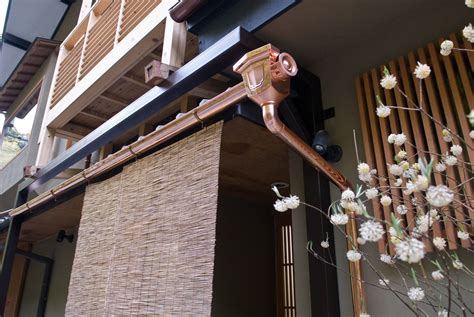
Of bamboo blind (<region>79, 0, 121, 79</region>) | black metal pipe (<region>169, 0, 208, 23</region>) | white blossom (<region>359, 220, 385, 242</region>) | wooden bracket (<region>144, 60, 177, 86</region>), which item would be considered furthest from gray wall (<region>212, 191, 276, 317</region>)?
white blossom (<region>359, 220, 385, 242</region>)

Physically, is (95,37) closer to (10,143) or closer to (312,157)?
(312,157)

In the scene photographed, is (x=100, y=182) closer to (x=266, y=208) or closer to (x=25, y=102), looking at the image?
(x=266, y=208)

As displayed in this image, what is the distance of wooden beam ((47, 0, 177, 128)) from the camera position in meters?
2.94

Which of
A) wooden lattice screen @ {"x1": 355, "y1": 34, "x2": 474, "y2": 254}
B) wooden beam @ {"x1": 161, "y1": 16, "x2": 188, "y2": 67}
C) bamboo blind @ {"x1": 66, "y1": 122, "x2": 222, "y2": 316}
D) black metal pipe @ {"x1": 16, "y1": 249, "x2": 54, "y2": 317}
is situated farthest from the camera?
black metal pipe @ {"x1": 16, "y1": 249, "x2": 54, "y2": 317}

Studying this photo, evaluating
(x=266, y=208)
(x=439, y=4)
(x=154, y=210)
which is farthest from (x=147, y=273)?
(x=266, y=208)

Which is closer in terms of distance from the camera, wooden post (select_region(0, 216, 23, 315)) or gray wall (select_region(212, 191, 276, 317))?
wooden post (select_region(0, 216, 23, 315))

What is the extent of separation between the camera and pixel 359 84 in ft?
→ 9.00

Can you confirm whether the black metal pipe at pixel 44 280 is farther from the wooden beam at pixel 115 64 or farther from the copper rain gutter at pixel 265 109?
the copper rain gutter at pixel 265 109

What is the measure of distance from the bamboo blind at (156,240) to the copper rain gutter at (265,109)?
0.10 m

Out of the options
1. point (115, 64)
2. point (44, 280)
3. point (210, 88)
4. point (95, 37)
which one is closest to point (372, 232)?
point (210, 88)

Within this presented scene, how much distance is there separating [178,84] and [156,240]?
3.36ft

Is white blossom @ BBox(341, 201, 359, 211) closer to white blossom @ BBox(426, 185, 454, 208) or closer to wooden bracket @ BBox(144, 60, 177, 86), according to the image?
white blossom @ BBox(426, 185, 454, 208)

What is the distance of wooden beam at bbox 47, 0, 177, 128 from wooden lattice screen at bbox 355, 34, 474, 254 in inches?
65.0

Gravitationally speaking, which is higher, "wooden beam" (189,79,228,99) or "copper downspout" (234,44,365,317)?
"wooden beam" (189,79,228,99)
